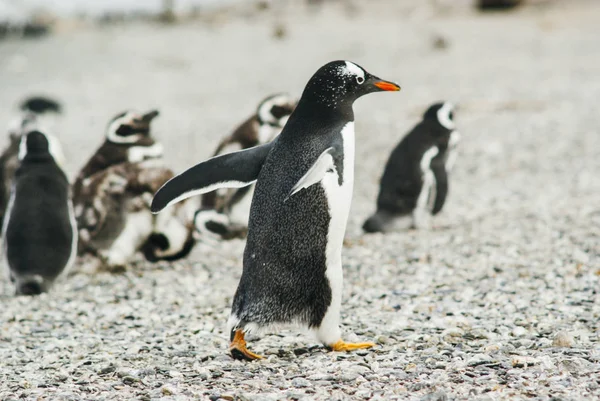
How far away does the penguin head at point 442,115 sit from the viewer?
6.76m

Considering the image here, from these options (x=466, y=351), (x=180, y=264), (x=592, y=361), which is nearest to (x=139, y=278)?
(x=180, y=264)

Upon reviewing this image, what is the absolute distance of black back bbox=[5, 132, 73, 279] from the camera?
521 cm

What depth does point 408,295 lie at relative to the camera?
14.7 feet

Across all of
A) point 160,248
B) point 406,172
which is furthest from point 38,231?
point 406,172

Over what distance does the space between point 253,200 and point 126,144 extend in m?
2.48

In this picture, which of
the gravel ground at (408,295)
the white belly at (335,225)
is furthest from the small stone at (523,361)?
the white belly at (335,225)

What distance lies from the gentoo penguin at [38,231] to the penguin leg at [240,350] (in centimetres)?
222

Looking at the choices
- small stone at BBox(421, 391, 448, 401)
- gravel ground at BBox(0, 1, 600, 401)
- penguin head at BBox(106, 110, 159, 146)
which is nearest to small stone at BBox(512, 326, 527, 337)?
gravel ground at BBox(0, 1, 600, 401)

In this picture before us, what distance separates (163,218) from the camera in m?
5.79

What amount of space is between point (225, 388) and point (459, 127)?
837 cm

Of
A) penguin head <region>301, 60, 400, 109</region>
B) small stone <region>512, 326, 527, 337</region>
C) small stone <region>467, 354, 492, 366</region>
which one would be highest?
penguin head <region>301, 60, 400, 109</region>

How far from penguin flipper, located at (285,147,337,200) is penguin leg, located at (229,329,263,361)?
2.10 ft

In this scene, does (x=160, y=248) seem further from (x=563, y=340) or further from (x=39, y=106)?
(x=39, y=106)

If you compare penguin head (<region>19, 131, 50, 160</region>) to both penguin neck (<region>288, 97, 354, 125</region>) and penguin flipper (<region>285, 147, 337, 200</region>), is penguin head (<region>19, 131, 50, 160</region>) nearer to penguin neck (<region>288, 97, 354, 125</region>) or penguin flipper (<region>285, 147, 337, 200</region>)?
penguin neck (<region>288, 97, 354, 125</region>)
